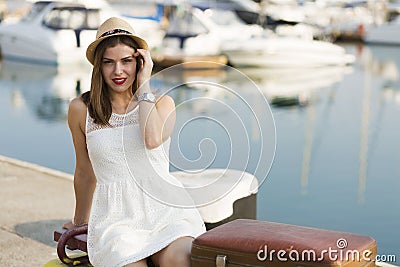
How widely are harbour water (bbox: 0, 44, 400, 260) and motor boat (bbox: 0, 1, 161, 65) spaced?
3.26 ft

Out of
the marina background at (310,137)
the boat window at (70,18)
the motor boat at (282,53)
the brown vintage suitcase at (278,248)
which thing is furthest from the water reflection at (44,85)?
the brown vintage suitcase at (278,248)

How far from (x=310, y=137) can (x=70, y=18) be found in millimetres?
14066

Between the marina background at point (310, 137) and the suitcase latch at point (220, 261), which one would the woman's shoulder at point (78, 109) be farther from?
Result: the suitcase latch at point (220, 261)

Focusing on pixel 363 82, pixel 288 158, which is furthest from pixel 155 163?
pixel 363 82

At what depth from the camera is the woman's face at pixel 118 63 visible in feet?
10.6

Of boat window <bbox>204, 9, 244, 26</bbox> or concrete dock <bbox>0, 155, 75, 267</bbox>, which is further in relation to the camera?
boat window <bbox>204, 9, 244, 26</bbox>

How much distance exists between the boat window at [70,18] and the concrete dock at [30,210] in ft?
56.5

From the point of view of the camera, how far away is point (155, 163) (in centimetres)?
317

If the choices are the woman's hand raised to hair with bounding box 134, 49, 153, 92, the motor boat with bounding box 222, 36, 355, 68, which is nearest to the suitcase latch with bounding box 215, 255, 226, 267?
the woman's hand raised to hair with bounding box 134, 49, 153, 92

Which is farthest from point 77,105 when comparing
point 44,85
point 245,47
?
point 245,47

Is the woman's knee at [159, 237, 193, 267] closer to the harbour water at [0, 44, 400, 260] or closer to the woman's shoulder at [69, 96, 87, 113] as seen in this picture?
the harbour water at [0, 44, 400, 260]

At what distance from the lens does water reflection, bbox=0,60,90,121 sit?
15.3m

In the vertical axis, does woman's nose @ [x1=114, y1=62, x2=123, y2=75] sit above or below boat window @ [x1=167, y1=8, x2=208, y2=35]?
above

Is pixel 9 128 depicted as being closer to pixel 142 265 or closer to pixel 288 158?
pixel 288 158
